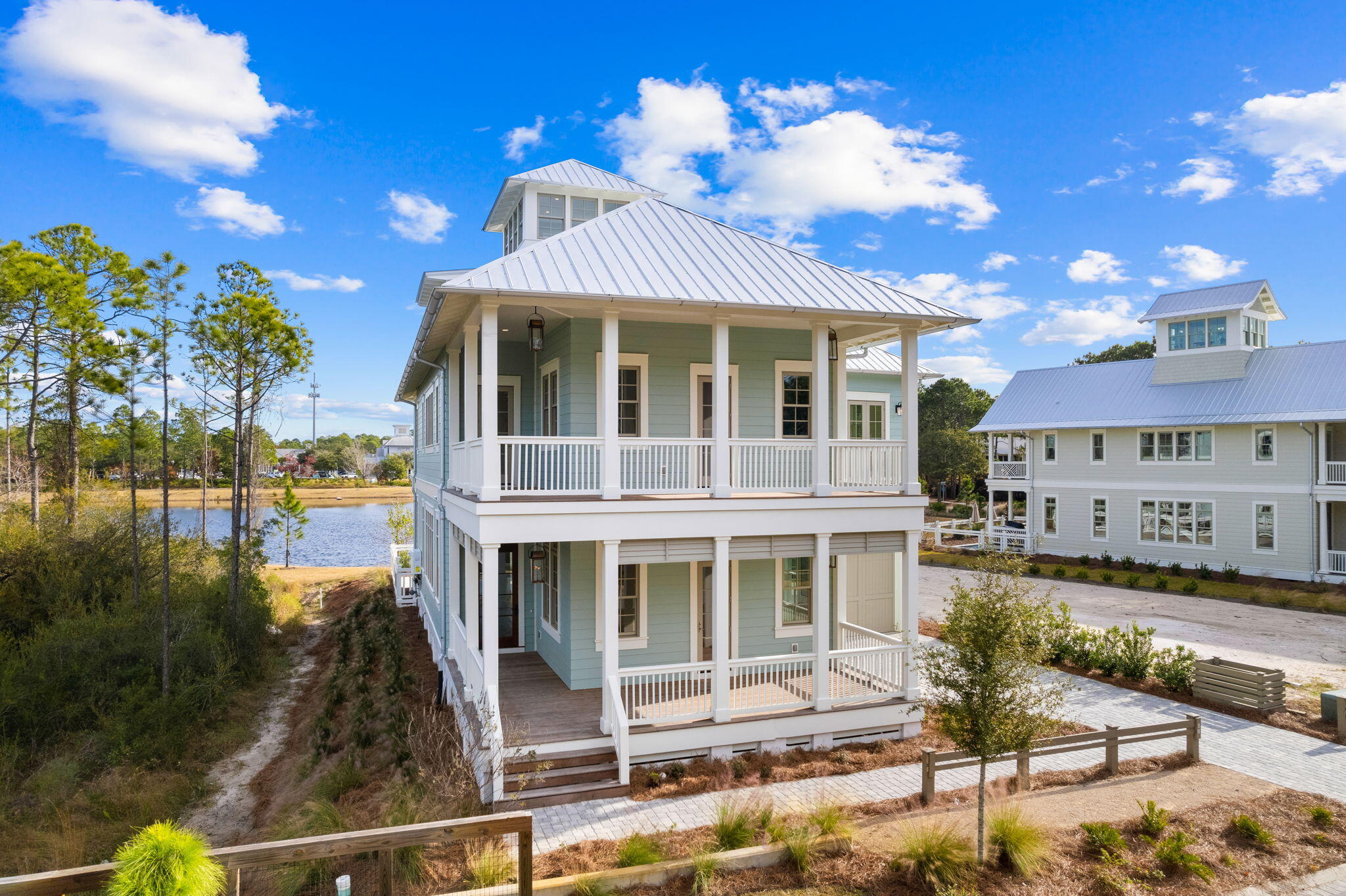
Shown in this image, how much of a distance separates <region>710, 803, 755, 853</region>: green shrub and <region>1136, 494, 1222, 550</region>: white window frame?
25546 millimetres

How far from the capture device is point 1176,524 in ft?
88.4

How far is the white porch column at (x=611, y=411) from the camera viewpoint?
977 centimetres

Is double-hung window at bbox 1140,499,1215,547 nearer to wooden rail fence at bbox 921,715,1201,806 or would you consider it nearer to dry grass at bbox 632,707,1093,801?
wooden rail fence at bbox 921,715,1201,806

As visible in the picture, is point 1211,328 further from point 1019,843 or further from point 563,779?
point 563,779

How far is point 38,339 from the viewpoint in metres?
20.5

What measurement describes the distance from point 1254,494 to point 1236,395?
365 cm

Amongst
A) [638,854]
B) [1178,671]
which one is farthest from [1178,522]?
[638,854]

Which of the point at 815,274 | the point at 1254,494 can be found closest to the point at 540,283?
the point at 815,274

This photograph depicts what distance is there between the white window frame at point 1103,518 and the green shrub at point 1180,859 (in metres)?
24.5

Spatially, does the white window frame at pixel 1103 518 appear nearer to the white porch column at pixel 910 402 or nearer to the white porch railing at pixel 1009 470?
the white porch railing at pixel 1009 470

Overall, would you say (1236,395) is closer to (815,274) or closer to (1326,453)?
(1326,453)

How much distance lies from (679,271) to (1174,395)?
25.7m

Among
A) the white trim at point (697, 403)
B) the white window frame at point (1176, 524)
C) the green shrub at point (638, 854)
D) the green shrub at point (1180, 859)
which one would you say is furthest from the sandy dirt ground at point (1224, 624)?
the green shrub at point (638, 854)

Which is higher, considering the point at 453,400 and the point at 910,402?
the point at 453,400
